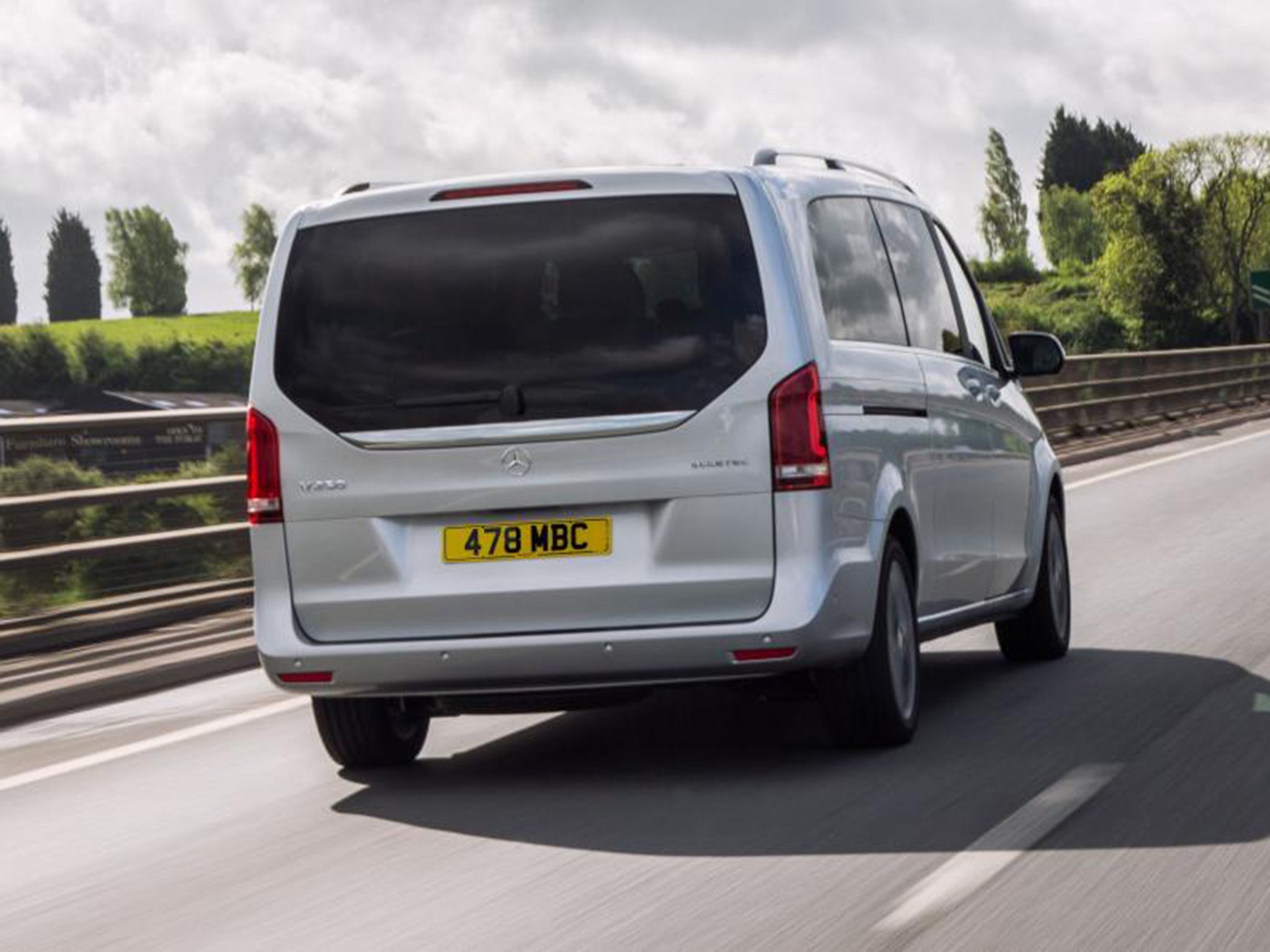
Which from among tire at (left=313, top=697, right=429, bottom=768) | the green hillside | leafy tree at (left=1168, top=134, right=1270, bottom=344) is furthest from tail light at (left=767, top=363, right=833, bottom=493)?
the green hillside

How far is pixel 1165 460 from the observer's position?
83.7 feet

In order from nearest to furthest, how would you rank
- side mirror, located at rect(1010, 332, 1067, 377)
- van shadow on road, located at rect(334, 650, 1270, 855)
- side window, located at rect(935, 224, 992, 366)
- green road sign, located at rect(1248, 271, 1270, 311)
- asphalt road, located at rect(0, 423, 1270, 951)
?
1. asphalt road, located at rect(0, 423, 1270, 951)
2. van shadow on road, located at rect(334, 650, 1270, 855)
3. side window, located at rect(935, 224, 992, 366)
4. side mirror, located at rect(1010, 332, 1067, 377)
5. green road sign, located at rect(1248, 271, 1270, 311)

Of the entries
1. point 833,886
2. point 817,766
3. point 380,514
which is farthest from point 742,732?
point 833,886

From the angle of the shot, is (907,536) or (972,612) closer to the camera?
(907,536)

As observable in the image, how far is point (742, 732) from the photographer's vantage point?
856cm

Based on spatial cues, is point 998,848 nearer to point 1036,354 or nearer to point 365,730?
point 365,730

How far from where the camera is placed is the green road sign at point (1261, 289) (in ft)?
200

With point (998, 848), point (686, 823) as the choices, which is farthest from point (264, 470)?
point (998, 848)

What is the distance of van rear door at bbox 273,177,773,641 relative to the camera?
23.9ft

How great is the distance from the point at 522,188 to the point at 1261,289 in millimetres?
56063

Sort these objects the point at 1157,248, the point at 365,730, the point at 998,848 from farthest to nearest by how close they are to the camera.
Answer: the point at 1157,248 < the point at 365,730 < the point at 998,848

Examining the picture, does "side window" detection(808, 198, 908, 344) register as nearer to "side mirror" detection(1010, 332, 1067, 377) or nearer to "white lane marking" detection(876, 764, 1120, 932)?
"white lane marking" detection(876, 764, 1120, 932)

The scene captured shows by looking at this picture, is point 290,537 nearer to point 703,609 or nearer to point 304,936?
point 703,609

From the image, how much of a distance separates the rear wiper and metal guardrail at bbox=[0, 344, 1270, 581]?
4.94 metres
